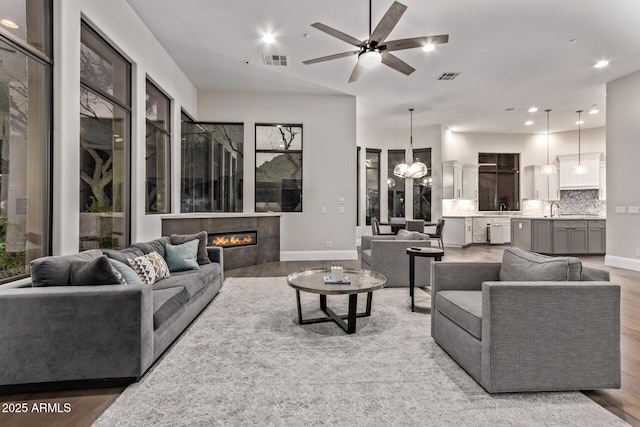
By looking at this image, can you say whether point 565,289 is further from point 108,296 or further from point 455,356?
point 108,296

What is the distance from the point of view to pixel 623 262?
20.3ft

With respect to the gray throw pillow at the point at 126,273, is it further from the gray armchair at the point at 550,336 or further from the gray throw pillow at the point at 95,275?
the gray armchair at the point at 550,336

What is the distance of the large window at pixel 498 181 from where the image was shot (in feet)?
34.6

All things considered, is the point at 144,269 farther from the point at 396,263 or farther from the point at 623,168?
the point at 623,168

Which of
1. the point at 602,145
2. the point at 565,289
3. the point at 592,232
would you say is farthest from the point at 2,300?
the point at 602,145

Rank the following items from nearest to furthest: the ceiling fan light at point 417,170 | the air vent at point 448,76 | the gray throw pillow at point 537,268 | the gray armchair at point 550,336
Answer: the gray armchair at point 550,336, the gray throw pillow at point 537,268, the air vent at point 448,76, the ceiling fan light at point 417,170

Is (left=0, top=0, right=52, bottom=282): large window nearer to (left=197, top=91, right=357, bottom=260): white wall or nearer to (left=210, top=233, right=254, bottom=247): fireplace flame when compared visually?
(left=210, top=233, right=254, bottom=247): fireplace flame

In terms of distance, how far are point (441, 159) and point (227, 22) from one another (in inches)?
282

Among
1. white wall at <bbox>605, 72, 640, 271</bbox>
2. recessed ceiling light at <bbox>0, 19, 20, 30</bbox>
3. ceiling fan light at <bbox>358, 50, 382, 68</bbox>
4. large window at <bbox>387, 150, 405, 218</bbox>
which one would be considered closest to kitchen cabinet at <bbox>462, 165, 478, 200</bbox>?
large window at <bbox>387, 150, 405, 218</bbox>

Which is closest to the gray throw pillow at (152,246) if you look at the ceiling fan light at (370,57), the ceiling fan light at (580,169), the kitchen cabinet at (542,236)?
the ceiling fan light at (370,57)

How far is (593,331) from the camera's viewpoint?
1927 millimetres

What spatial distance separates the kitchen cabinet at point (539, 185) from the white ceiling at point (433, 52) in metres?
2.42

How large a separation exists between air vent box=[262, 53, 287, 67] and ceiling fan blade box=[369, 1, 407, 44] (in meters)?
2.42

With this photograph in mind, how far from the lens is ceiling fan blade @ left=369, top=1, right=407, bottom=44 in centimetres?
290
